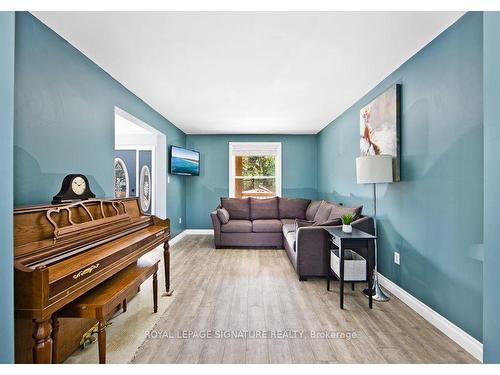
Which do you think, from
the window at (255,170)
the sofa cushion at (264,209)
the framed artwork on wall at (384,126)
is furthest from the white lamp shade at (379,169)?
the window at (255,170)

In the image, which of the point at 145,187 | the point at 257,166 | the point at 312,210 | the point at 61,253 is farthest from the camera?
the point at 257,166

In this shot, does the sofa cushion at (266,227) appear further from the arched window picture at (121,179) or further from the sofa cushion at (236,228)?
the arched window picture at (121,179)

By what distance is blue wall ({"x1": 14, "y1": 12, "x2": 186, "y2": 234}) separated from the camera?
1798 millimetres

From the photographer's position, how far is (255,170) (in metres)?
6.40

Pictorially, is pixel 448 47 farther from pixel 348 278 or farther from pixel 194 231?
pixel 194 231

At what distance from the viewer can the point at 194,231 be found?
621 centimetres

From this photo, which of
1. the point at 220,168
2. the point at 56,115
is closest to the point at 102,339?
the point at 56,115

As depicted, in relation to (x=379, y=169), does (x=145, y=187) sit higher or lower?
lower

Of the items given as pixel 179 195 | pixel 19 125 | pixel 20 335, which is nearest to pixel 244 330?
pixel 20 335

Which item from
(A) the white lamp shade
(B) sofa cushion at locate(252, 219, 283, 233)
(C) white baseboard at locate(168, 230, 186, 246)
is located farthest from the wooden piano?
(C) white baseboard at locate(168, 230, 186, 246)

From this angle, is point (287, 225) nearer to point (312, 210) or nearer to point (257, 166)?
point (312, 210)

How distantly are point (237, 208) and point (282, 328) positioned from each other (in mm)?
3492

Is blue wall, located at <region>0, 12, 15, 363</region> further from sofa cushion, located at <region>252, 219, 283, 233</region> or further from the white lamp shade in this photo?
sofa cushion, located at <region>252, 219, 283, 233</region>

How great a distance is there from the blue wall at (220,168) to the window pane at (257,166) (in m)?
0.34
